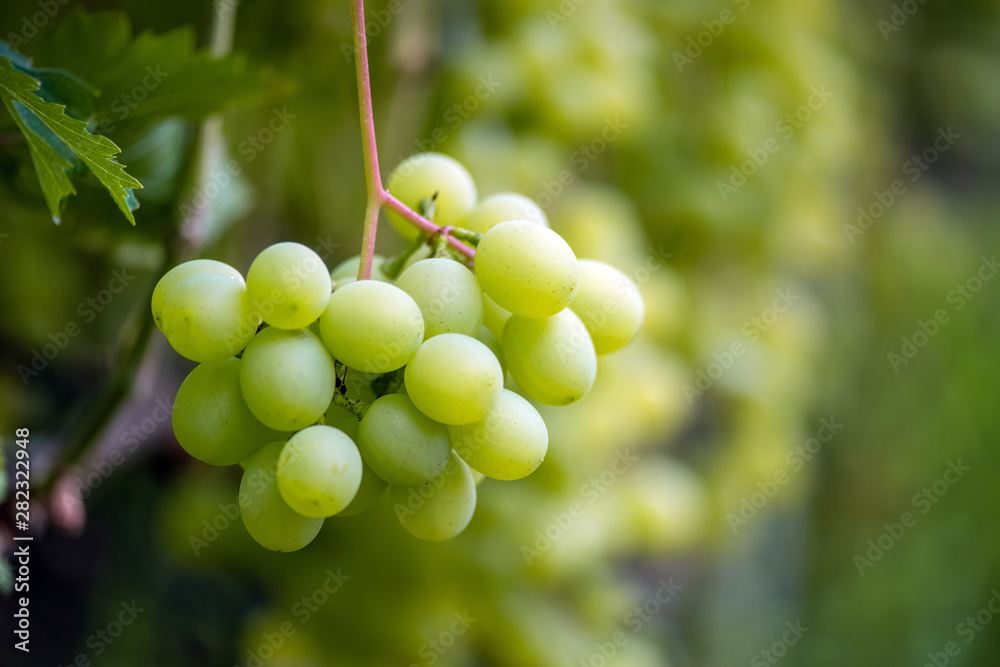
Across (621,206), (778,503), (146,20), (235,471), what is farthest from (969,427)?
(146,20)

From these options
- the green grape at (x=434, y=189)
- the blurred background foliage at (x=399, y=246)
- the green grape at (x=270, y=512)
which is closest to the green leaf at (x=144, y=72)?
the blurred background foliage at (x=399, y=246)

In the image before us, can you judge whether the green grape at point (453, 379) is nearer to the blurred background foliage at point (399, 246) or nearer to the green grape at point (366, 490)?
the green grape at point (366, 490)

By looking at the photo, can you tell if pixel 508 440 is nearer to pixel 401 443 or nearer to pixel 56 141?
pixel 401 443

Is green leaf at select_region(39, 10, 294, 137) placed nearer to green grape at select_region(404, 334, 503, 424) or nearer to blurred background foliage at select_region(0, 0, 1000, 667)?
blurred background foliage at select_region(0, 0, 1000, 667)

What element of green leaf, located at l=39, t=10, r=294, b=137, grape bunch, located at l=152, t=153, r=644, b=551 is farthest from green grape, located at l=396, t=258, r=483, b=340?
green leaf, located at l=39, t=10, r=294, b=137

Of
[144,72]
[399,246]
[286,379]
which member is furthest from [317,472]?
[399,246]

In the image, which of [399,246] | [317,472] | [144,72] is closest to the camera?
[317,472]

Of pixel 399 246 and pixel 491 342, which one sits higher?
pixel 491 342

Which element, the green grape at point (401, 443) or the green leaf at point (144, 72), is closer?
the green grape at point (401, 443)
